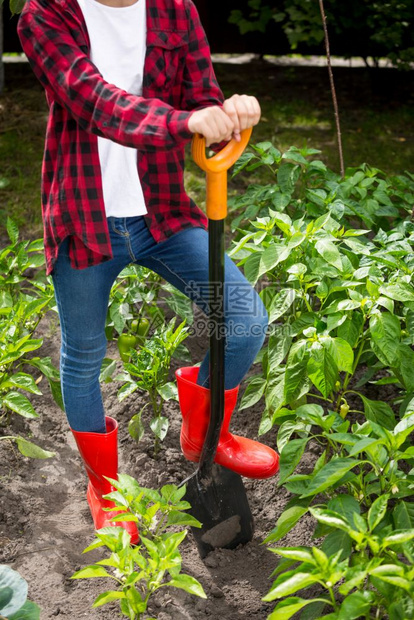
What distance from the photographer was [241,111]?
1.72 metres

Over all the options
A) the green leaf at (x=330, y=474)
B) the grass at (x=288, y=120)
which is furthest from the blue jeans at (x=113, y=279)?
the grass at (x=288, y=120)

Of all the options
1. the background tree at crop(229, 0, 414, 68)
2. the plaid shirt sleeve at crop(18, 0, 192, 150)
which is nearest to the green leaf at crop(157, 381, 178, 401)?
the plaid shirt sleeve at crop(18, 0, 192, 150)

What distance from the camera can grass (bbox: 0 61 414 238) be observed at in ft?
14.1

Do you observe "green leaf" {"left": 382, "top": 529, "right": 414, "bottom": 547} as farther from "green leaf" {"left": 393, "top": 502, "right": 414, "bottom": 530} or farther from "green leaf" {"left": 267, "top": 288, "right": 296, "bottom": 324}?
→ "green leaf" {"left": 267, "top": 288, "right": 296, "bottom": 324}

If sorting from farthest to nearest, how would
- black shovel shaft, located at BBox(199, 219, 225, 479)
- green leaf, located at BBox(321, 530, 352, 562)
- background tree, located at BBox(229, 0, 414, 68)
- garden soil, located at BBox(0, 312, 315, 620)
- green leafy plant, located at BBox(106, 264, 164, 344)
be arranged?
background tree, located at BBox(229, 0, 414, 68) → green leafy plant, located at BBox(106, 264, 164, 344) → garden soil, located at BBox(0, 312, 315, 620) → black shovel shaft, located at BBox(199, 219, 225, 479) → green leaf, located at BBox(321, 530, 352, 562)

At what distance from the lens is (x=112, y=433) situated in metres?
2.28

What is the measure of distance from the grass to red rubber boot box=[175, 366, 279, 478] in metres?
1.75

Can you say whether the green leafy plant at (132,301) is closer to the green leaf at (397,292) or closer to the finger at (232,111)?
the green leaf at (397,292)

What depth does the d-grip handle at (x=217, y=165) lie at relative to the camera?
5.93ft

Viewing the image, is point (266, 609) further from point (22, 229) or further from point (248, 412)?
point (22, 229)

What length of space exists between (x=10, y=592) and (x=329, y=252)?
1293mm

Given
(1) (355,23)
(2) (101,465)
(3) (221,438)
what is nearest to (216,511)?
(3) (221,438)

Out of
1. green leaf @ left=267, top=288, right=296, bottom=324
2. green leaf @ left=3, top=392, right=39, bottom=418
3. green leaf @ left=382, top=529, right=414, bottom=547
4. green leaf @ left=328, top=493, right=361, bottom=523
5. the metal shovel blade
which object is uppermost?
green leaf @ left=267, top=288, right=296, bottom=324

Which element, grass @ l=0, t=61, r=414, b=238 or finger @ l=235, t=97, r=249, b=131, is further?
grass @ l=0, t=61, r=414, b=238
